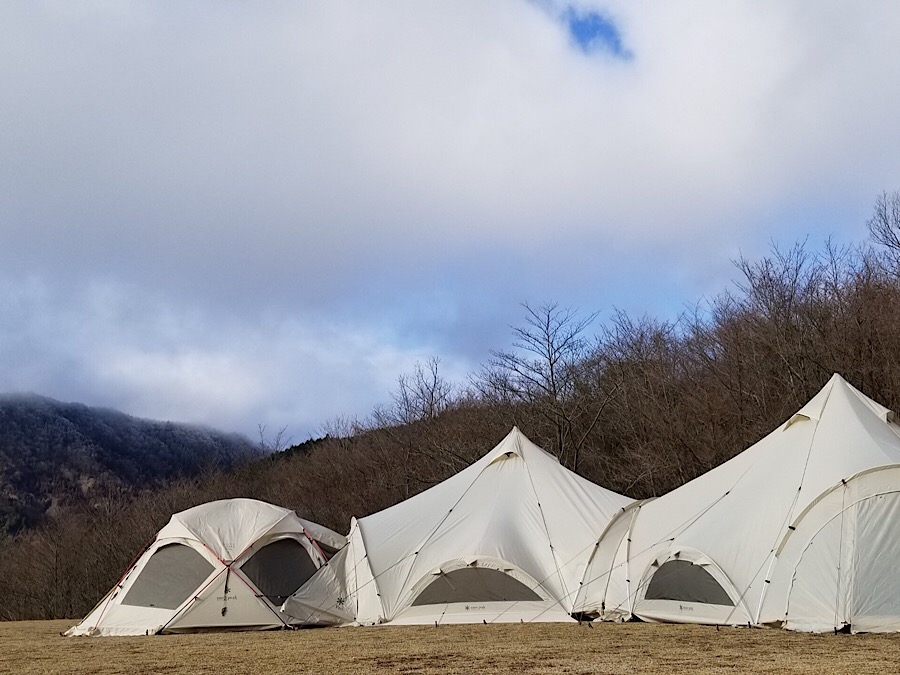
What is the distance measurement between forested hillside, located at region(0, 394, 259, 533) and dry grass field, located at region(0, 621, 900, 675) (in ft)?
164

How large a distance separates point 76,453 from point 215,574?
67160mm

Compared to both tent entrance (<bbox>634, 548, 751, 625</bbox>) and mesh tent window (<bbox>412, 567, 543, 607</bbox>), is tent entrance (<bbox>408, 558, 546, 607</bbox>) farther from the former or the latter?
tent entrance (<bbox>634, 548, 751, 625</bbox>)

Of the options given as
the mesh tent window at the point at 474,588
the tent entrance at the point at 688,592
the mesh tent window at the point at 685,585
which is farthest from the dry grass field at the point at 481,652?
the mesh tent window at the point at 474,588

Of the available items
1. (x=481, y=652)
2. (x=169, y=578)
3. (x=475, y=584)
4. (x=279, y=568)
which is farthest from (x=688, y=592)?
(x=169, y=578)

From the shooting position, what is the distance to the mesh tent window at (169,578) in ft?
41.6

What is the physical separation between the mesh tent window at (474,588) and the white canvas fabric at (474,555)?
16mm

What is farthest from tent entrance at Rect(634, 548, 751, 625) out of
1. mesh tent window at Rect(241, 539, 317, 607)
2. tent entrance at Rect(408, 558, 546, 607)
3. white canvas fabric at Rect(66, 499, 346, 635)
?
mesh tent window at Rect(241, 539, 317, 607)

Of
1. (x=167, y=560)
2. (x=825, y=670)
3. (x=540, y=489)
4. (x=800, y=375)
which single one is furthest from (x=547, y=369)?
(x=825, y=670)

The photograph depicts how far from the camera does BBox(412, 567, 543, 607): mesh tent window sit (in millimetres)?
12461

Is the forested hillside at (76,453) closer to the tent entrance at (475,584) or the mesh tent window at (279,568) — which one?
the mesh tent window at (279,568)

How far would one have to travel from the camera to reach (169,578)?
13.0 metres

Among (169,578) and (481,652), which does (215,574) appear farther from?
(481,652)

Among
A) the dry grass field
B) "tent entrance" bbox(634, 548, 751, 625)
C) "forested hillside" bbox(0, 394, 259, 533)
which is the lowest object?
the dry grass field

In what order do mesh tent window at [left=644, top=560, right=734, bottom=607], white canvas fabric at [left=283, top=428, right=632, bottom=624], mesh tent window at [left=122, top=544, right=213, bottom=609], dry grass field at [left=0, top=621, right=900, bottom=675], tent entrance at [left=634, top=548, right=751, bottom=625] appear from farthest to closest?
mesh tent window at [left=122, top=544, right=213, bottom=609] < white canvas fabric at [left=283, top=428, right=632, bottom=624] < mesh tent window at [left=644, top=560, right=734, bottom=607] < tent entrance at [left=634, top=548, right=751, bottom=625] < dry grass field at [left=0, top=621, right=900, bottom=675]
